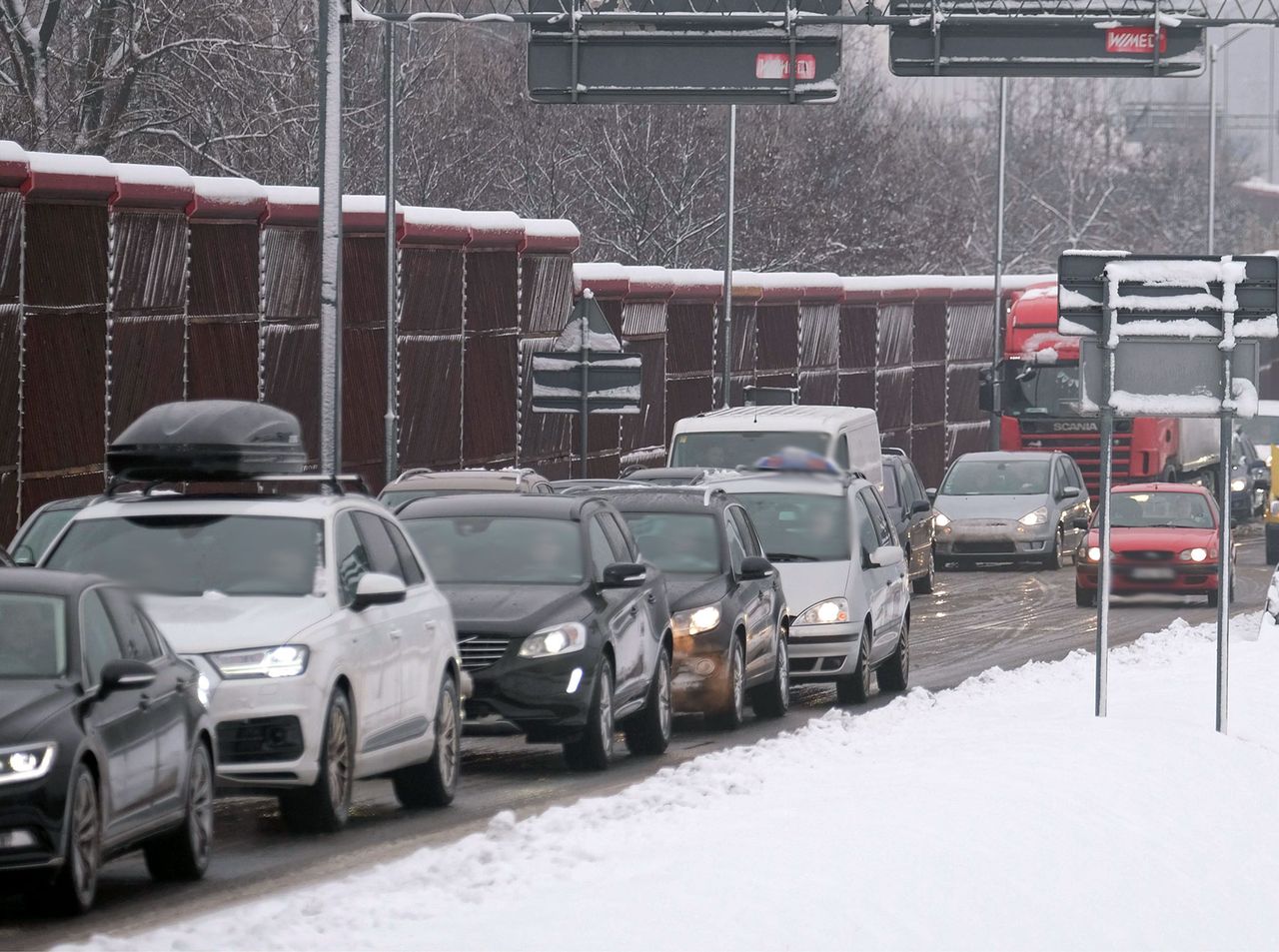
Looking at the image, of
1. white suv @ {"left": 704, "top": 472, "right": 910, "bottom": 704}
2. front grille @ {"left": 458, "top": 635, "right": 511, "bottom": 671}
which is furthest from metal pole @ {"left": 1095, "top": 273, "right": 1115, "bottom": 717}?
front grille @ {"left": 458, "top": 635, "right": 511, "bottom": 671}

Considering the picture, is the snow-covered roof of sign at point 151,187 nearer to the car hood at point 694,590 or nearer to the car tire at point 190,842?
the car hood at point 694,590

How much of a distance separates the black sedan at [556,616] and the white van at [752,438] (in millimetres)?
11347

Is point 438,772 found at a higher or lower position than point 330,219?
lower

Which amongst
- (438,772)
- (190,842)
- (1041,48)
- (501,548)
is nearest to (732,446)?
(1041,48)

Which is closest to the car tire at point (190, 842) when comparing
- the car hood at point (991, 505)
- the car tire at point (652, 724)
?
the car tire at point (652, 724)

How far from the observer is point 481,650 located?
1531cm

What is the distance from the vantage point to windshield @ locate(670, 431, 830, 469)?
28.5 meters

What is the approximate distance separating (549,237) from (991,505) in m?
7.18

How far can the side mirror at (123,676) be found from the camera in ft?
33.8

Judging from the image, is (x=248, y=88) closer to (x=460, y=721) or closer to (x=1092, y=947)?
(x=460, y=721)

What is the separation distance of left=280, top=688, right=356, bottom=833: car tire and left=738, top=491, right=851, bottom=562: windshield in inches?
341

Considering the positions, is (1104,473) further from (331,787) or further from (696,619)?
(331,787)

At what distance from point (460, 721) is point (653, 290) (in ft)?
88.1

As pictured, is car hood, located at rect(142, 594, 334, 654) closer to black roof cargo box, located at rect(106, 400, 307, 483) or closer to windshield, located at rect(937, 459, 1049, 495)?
black roof cargo box, located at rect(106, 400, 307, 483)
